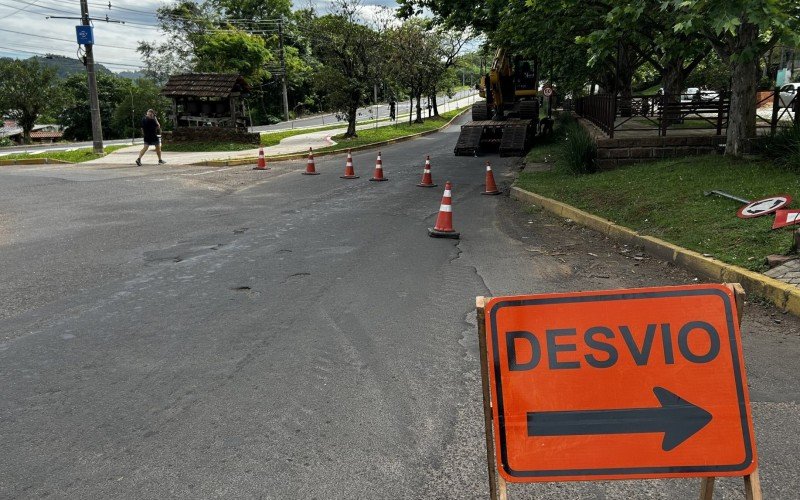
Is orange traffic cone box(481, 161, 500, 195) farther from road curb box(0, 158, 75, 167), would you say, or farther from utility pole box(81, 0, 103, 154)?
road curb box(0, 158, 75, 167)

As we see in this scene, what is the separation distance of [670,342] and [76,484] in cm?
273

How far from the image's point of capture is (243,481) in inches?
114

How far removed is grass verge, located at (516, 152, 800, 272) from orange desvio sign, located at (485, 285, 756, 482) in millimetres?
4105

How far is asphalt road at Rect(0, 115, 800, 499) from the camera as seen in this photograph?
2.97 metres

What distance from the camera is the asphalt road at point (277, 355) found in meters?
2.97

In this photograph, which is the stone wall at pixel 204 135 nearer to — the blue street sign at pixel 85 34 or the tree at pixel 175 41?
the blue street sign at pixel 85 34

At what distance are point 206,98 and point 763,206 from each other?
2367 centimetres

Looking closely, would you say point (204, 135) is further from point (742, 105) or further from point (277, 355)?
point (277, 355)

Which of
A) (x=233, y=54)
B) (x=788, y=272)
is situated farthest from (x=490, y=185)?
(x=233, y=54)

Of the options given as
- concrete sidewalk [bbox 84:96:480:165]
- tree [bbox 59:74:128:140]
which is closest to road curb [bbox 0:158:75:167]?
concrete sidewalk [bbox 84:96:480:165]

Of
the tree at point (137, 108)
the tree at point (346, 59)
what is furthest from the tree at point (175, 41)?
the tree at point (346, 59)

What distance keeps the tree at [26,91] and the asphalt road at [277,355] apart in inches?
2342

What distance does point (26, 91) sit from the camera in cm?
5906

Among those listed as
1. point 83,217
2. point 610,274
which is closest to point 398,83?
point 83,217
